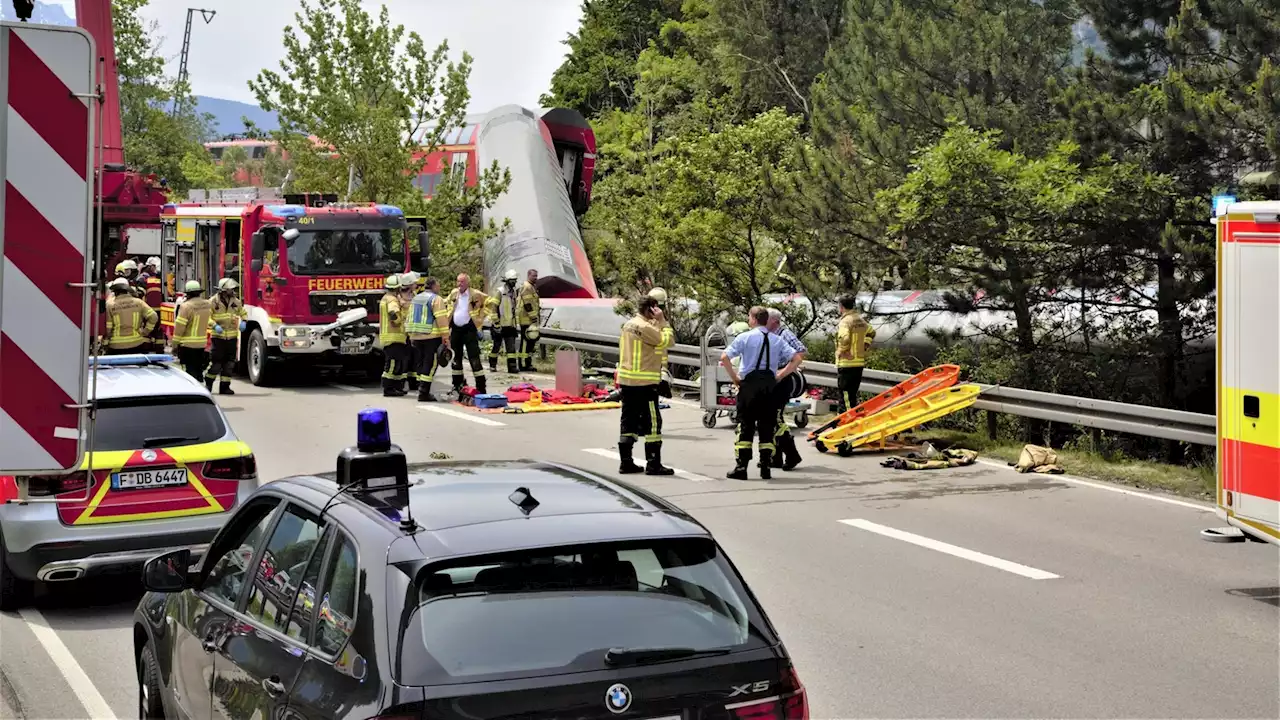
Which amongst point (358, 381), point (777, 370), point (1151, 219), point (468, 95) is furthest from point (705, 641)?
point (468, 95)

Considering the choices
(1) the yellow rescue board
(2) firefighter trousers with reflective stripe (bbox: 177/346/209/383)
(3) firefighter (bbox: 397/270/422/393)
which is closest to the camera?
(1) the yellow rescue board

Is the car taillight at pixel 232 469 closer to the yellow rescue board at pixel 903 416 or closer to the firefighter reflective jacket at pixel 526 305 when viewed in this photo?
the yellow rescue board at pixel 903 416

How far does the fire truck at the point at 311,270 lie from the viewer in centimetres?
2219

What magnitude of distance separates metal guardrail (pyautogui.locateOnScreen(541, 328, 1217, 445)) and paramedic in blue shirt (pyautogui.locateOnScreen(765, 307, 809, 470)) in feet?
8.14

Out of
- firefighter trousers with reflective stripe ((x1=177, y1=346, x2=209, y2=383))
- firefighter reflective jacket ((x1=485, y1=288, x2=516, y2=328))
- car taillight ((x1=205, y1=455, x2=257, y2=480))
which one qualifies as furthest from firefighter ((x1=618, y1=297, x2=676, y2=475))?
firefighter reflective jacket ((x1=485, y1=288, x2=516, y2=328))

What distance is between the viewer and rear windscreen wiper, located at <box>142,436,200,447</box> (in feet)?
30.1

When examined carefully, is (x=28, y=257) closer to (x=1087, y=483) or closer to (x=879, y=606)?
(x=879, y=606)

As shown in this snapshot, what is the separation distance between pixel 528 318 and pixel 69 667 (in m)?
17.5

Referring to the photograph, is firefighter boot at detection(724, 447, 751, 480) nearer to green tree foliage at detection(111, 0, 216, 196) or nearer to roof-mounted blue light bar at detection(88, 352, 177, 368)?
roof-mounted blue light bar at detection(88, 352, 177, 368)

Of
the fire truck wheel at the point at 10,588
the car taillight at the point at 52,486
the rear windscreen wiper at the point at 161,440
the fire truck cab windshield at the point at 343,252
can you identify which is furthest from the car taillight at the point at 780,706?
the fire truck cab windshield at the point at 343,252

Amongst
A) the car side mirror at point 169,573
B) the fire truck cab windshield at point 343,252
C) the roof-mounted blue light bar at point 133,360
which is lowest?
the car side mirror at point 169,573

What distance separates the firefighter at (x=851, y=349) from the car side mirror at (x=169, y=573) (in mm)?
12620

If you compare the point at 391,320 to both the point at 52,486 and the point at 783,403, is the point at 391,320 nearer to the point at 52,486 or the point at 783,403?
the point at 783,403

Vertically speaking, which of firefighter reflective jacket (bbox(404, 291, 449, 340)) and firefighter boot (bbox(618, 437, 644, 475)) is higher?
firefighter reflective jacket (bbox(404, 291, 449, 340))
